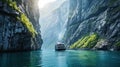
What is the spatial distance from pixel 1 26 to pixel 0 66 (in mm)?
101632

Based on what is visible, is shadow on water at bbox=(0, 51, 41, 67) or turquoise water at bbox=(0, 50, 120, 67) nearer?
shadow on water at bbox=(0, 51, 41, 67)

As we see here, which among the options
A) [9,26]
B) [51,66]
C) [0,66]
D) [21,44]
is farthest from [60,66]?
[21,44]

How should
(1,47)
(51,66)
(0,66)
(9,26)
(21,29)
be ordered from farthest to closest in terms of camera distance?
(21,29) < (9,26) < (1,47) < (51,66) < (0,66)

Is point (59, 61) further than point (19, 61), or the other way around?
point (59, 61)

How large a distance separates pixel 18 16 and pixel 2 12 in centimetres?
2136

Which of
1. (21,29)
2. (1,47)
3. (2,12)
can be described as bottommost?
(1,47)

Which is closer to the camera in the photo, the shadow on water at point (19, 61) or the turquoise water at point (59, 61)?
the shadow on water at point (19, 61)

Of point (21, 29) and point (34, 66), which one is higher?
point (21, 29)

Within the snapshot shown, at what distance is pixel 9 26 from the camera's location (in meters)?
175

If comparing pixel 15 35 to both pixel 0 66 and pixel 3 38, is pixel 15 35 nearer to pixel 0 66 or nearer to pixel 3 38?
pixel 3 38

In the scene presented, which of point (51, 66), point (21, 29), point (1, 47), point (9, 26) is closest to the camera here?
point (51, 66)

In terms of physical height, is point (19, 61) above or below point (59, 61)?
above

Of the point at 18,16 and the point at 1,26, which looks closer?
the point at 1,26

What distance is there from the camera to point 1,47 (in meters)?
163
